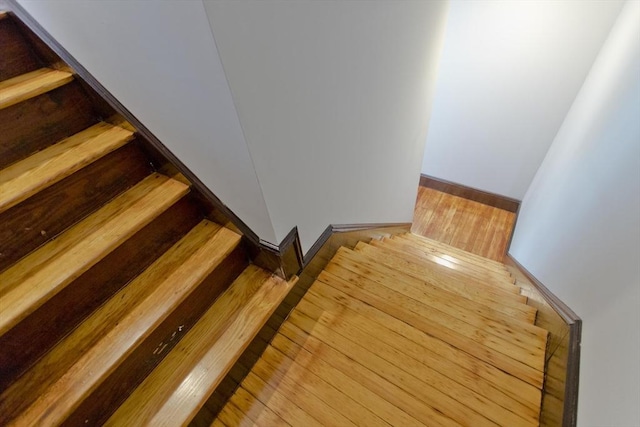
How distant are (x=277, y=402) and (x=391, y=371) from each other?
444 mm

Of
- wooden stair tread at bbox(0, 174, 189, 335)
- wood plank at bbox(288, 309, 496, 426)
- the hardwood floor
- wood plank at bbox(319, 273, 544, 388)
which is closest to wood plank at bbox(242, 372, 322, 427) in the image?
wood plank at bbox(288, 309, 496, 426)

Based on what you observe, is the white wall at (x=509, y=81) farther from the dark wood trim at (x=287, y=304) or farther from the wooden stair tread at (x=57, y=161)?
the wooden stair tread at (x=57, y=161)

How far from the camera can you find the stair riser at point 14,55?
1002 millimetres

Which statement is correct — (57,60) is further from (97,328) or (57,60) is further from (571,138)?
(571,138)

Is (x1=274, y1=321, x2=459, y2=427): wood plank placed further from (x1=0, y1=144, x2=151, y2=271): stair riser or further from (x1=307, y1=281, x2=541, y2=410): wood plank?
(x1=0, y1=144, x2=151, y2=271): stair riser

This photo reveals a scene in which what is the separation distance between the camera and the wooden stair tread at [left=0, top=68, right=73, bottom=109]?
919 millimetres

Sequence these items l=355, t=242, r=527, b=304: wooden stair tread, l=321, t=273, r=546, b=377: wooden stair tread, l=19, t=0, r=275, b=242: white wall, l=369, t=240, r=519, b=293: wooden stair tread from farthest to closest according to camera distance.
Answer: l=369, t=240, r=519, b=293: wooden stair tread, l=355, t=242, r=527, b=304: wooden stair tread, l=321, t=273, r=546, b=377: wooden stair tread, l=19, t=0, r=275, b=242: white wall

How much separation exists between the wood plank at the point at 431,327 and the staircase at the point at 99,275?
1.27ft

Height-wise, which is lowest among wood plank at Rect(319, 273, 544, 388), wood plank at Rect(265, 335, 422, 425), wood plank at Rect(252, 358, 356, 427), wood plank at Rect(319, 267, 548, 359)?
wood plank at Rect(252, 358, 356, 427)

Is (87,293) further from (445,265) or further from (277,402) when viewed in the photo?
(445,265)

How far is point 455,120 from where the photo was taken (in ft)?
10.4

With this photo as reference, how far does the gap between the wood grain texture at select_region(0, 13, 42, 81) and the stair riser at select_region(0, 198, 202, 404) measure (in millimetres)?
778

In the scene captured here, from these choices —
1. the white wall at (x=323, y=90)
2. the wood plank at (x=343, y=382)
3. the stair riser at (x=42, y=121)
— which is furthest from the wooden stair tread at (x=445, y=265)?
the stair riser at (x=42, y=121)

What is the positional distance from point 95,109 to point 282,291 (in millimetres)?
1061
